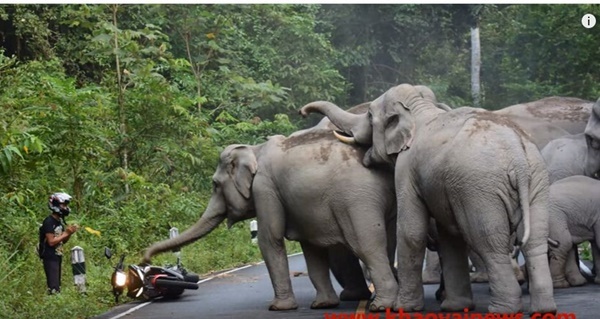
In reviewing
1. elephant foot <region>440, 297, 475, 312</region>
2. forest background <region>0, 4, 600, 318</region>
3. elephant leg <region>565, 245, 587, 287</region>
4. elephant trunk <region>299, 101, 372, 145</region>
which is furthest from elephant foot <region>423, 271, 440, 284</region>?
elephant foot <region>440, 297, 475, 312</region>

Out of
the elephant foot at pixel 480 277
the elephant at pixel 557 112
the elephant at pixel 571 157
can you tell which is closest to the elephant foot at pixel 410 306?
the elephant foot at pixel 480 277

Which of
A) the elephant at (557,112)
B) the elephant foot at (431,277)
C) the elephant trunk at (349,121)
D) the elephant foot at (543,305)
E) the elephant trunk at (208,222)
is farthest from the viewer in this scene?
the elephant at (557,112)

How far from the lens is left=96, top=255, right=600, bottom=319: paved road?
1248 cm

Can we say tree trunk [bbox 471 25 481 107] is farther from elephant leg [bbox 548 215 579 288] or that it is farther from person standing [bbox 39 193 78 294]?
person standing [bbox 39 193 78 294]

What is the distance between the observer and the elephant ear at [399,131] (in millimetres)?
12508

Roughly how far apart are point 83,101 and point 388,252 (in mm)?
6895

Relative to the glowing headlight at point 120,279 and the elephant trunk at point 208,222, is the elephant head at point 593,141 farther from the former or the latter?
the glowing headlight at point 120,279

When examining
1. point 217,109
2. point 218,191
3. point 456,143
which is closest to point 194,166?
point 217,109

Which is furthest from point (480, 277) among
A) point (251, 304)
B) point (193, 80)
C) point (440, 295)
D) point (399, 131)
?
point (193, 80)

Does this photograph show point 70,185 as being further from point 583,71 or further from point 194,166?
point 583,71

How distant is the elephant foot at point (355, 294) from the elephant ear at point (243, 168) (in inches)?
52.4

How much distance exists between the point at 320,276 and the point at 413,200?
6.16 ft

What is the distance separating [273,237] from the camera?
13.7 meters

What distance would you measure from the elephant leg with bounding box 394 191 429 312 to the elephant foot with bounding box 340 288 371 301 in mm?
1614
